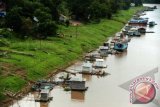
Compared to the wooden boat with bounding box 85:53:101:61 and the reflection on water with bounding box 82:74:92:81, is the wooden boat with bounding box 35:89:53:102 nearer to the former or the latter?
the reflection on water with bounding box 82:74:92:81

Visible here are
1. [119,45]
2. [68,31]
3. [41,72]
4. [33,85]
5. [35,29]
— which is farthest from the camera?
[68,31]

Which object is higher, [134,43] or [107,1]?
[107,1]

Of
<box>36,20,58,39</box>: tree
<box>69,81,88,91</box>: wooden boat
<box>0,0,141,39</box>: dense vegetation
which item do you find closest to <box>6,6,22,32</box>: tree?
<box>0,0,141,39</box>: dense vegetation

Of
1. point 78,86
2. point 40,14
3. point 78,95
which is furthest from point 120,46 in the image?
point 78,95

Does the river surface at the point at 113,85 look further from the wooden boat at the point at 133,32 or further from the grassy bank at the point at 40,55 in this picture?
the wooden boat at the point at 133,32

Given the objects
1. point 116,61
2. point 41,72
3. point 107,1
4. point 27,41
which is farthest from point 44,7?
point 107,1

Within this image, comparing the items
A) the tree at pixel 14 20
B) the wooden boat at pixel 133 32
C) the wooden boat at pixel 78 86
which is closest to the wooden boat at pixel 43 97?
the wooden boat at pixel 78 86

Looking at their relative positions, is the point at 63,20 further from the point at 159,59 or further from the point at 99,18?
the point at 159,59

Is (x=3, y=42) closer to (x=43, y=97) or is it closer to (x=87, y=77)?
(x=87, y=77)
